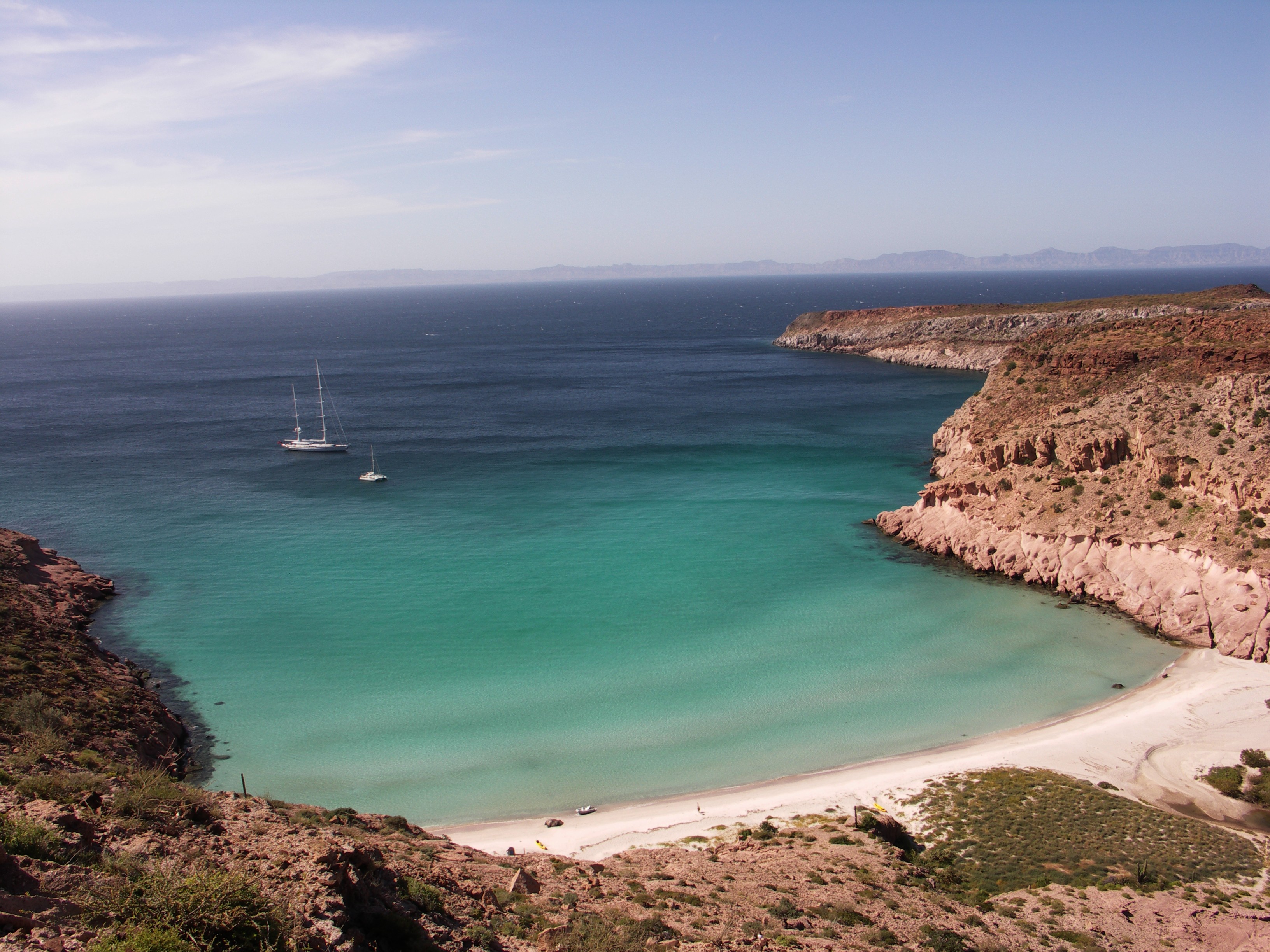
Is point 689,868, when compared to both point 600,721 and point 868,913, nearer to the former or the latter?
point 868,913

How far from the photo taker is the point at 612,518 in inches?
2199

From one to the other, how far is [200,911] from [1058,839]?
2239 centimetres

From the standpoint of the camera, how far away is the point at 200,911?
11.5m

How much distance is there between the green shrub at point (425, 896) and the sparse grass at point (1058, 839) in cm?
1323

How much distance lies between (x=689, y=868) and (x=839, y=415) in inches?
2955

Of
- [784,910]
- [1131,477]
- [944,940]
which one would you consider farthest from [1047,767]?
[1131,477]

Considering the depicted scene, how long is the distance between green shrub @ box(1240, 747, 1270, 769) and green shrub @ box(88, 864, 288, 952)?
1211 inches

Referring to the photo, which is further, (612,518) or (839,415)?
(839,415)

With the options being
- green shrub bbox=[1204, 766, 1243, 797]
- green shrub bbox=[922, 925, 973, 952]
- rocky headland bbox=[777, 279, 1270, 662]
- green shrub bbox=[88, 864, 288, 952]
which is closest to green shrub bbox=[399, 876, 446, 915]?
green shrub bbox=[88, 864, 288, 952]

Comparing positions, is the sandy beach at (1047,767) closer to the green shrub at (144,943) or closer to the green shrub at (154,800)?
the green shrub at (154,800)

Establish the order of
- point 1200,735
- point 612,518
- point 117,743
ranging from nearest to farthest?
1. point 117,743
2. point 1200,735
3. point 612,518

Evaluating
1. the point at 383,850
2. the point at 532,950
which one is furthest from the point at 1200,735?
the point at 383,850


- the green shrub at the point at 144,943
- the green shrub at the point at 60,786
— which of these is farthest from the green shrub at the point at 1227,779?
the green shrub at the point at 60,786

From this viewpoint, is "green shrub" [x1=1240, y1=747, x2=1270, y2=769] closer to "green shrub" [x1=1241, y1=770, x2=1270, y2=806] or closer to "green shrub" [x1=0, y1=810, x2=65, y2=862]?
"green shrub" [x1=1241, y1=770, x2=1270, y2=806]
